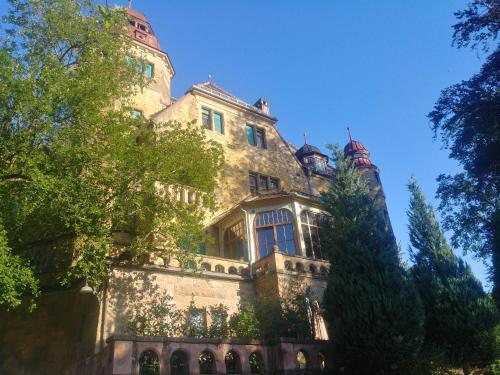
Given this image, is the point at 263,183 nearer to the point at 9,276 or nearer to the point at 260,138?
the point at 260,138

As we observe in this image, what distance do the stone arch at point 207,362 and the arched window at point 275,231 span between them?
8.37 metres

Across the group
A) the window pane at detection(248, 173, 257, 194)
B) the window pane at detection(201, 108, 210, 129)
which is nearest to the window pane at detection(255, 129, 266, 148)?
the window pane at detection(248, 173, 257, 194)

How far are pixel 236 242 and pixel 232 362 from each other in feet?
29.4

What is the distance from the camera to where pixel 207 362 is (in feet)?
37.3

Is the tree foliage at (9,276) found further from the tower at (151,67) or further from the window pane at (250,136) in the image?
the window pane at (250,136)

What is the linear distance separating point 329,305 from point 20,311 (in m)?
12.6

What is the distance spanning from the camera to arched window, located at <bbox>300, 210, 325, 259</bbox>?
19672 mm

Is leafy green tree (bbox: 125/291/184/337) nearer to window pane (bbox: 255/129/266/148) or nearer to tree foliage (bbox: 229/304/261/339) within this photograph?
tree foliage (bbox: 229/304/261/339)

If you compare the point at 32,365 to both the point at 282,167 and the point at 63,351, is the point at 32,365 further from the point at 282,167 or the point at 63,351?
the point at 282,167

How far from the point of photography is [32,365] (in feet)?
53.6

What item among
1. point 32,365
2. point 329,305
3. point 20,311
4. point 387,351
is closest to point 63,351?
point 32,365

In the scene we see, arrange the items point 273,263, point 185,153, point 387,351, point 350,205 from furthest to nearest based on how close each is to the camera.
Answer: point 185,153 < point 273,263 < point 350,205 < point 387,351

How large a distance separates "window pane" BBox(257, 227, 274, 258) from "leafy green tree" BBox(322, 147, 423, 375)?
566cm

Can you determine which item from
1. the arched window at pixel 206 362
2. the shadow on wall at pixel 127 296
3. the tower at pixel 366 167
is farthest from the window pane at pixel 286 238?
the tower at pixel 366 167
